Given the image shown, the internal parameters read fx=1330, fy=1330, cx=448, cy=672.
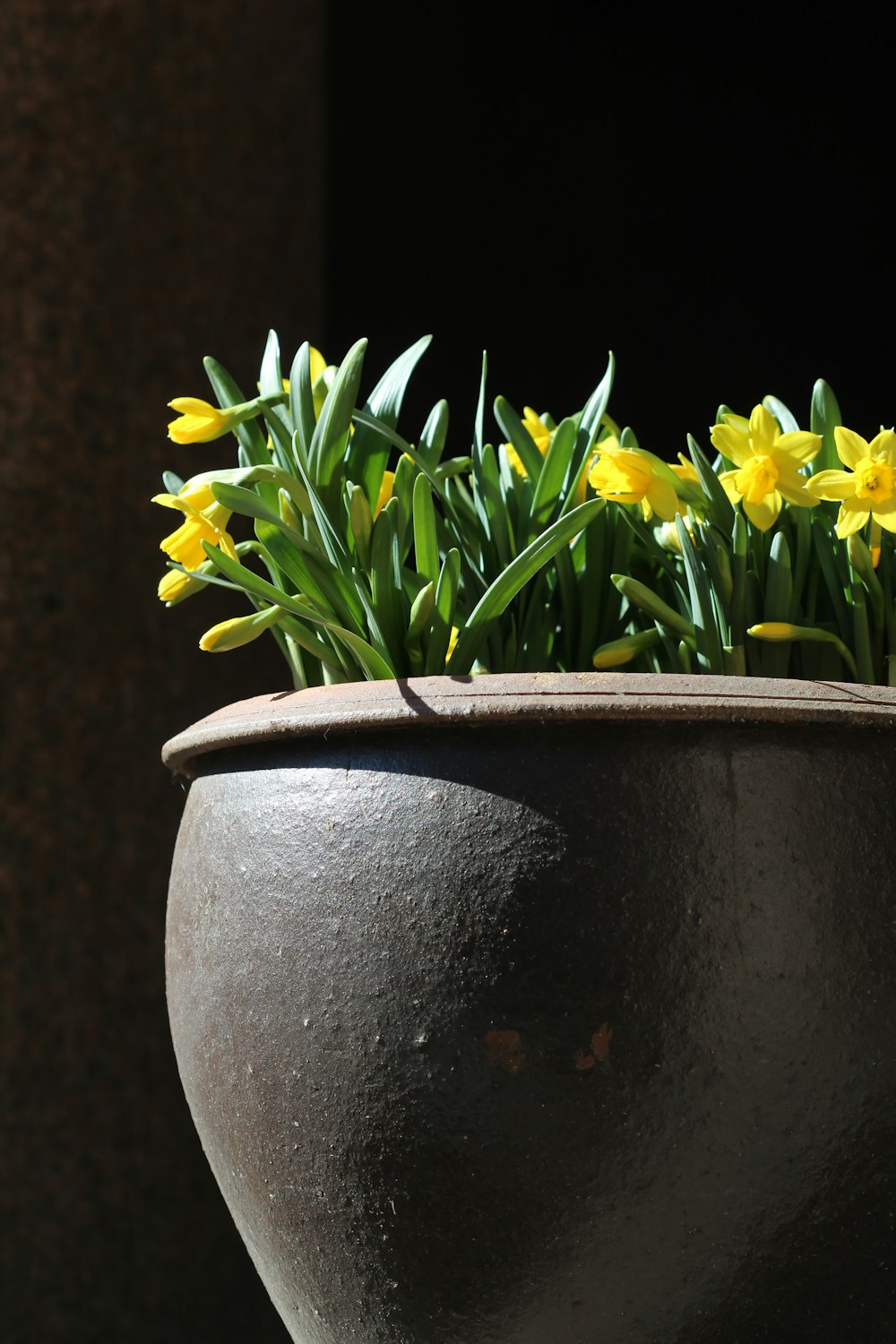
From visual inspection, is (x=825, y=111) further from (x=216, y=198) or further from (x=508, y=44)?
(x=216, y=198)

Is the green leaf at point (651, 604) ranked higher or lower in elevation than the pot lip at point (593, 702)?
higher

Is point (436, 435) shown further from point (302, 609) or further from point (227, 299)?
point (227, 299)

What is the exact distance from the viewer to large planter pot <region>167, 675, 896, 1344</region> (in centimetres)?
55

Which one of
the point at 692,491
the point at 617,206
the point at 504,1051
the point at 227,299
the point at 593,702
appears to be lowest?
the point at 504,1051

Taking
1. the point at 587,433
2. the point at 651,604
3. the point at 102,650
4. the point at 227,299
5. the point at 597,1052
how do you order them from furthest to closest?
1. the point at 227,299
2. the point at 102,650
3. the point at 587,433
4. the point at 651,604
5. the point at 597,1052

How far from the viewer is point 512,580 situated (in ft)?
2.10

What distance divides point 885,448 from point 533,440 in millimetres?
231

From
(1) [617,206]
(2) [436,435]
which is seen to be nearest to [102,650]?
(1) [617,206]

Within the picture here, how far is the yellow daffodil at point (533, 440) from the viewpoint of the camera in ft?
2.73

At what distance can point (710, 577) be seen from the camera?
0.69 metres

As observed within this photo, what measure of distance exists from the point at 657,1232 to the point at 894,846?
0.19 metres

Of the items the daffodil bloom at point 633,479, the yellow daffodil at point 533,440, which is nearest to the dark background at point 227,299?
the yellow daffodil at point 533,440

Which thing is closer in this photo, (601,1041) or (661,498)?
(601,1041)

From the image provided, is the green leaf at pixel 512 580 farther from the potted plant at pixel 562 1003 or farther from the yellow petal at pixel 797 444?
the yellow petal at pixel 797 444
